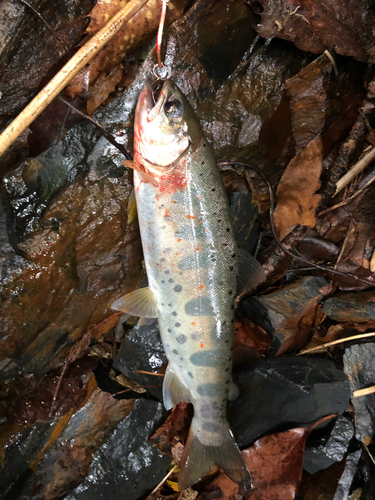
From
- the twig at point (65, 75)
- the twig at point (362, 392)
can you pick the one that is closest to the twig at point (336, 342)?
the twig at point (362, 392)

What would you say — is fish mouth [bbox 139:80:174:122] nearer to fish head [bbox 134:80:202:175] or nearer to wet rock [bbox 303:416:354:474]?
fish head [bbox 134:80:202:175]

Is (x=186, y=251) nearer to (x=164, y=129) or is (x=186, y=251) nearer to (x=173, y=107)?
(x=164, y=129)

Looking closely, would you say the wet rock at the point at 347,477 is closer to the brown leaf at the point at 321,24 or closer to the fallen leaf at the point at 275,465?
the fallen leaf at the point at 275,465

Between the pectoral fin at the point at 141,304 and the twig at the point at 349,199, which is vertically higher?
the pectoral fin at the point at 141,304

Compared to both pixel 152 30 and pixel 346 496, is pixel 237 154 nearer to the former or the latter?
pixel 152 30

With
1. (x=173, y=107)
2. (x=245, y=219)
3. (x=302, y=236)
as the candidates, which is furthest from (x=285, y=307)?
(x=173, y=107)
